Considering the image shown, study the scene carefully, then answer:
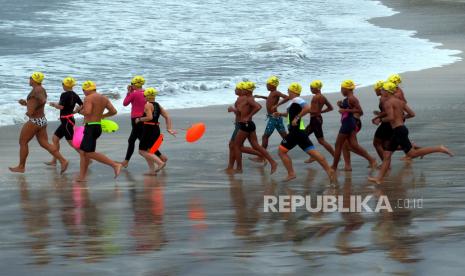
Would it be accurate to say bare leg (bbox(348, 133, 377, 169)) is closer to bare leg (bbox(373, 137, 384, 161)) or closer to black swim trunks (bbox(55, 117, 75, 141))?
bare leg (bbox(373, 137, 384, 161))

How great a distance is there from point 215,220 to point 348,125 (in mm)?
5161

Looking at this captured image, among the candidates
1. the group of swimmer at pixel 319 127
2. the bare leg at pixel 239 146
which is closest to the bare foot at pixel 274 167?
the group of swimmer at pixel 319 127

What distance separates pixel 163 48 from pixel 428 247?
120 ft

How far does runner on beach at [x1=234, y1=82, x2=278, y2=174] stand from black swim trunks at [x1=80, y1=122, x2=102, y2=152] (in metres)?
2.00

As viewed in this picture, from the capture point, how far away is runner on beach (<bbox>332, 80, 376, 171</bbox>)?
16.7 metres

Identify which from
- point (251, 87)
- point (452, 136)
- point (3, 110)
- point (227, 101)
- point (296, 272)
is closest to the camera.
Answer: point (296, 272)

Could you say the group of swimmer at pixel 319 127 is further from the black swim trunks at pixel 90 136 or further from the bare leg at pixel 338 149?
the black swim trunks at pixel 90 136

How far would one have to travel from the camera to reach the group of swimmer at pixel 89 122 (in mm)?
16281

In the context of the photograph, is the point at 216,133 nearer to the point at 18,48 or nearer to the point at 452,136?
the point at 452,136

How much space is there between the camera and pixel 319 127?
17734 mm

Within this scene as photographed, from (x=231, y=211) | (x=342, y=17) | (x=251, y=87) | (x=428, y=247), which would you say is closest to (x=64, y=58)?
(x=342, y=17)

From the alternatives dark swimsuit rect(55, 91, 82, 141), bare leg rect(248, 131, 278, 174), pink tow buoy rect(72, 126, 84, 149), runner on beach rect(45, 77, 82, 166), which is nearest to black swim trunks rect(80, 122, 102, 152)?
pink tow buoy rect(72, 126, 84, 149)

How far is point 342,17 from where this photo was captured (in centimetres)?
6150

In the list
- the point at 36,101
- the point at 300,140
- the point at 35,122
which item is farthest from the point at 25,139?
the point at 300,140
